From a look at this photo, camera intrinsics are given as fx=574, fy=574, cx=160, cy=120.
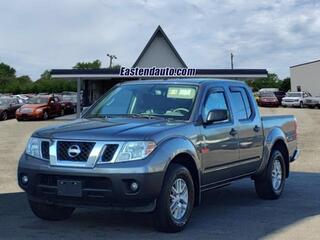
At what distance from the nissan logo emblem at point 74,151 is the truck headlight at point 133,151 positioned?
0.46 m

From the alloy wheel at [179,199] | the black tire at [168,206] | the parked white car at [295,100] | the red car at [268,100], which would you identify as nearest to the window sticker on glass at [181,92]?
the black tire at [168,206]

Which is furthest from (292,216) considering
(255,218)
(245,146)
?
(245,146)

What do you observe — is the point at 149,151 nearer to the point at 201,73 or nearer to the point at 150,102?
the point at 150,102

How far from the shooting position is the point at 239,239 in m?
6.42

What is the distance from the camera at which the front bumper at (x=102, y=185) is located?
613 centimetres

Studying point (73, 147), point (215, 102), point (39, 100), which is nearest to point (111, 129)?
point (73, 147)

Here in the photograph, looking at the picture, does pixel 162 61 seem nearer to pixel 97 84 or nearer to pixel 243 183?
pixel 97 84

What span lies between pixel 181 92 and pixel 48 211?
2.30 meters

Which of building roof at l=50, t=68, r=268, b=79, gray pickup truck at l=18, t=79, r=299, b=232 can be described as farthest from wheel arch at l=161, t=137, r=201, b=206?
building roof at l=50, t=68, r=268, b=79

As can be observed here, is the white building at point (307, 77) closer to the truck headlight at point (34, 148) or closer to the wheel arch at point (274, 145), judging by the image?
the wheel arch at point (274, 145)

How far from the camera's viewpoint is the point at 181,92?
758 centimetres

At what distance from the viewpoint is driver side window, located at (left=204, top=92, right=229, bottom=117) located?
7574mm

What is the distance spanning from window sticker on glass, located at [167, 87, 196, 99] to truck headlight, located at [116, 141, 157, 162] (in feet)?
4.69

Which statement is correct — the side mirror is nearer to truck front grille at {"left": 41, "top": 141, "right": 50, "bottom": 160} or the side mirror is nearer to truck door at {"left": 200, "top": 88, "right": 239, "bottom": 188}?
truck door at {"left": 200, "top": 88, "right": 239, "bottom": 188}
